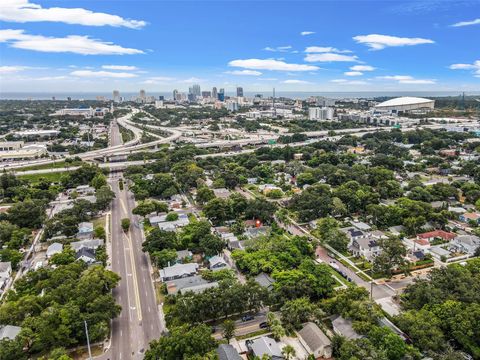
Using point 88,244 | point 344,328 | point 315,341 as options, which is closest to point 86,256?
point 88,244

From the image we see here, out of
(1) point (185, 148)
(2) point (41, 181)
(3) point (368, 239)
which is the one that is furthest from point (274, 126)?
(3) point (368, 239)

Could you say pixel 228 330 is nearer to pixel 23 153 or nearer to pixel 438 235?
pixel 438 235

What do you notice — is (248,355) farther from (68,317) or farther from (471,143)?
(471,143)

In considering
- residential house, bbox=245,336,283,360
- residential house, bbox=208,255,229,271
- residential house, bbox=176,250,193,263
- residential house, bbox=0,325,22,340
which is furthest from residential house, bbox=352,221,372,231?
residential house, bbox=0,325,22,340

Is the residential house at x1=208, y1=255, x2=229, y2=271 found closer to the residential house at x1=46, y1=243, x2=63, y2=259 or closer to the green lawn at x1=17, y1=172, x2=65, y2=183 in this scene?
the residential house at x1=46, y1=243, x2=63, y2=259

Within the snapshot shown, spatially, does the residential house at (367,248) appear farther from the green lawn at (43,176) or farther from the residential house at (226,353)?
the green lawn at (43,176)
